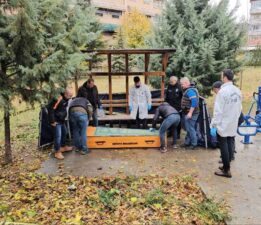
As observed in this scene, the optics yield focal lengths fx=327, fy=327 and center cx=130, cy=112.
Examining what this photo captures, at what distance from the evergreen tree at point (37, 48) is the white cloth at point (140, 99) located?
10.0 ft

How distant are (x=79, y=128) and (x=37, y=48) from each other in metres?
2.50

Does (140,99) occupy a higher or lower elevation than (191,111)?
higher

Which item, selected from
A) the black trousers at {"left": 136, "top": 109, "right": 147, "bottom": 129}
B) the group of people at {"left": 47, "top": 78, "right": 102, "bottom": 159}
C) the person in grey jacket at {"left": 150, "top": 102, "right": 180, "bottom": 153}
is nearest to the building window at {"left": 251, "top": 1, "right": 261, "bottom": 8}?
the black trousers at {"left": 136, "top": 109, "right": 147, "bottom": 129}

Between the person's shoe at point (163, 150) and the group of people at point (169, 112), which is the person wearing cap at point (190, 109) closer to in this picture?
the group of people at point (169, 112)

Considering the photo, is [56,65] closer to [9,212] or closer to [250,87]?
[9,212]

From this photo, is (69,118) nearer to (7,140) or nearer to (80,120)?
(80,120)

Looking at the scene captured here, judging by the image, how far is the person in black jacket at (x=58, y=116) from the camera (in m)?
7.04

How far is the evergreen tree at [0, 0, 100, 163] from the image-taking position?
5363 millimetres

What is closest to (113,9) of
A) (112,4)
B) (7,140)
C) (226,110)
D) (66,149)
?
(112,4)

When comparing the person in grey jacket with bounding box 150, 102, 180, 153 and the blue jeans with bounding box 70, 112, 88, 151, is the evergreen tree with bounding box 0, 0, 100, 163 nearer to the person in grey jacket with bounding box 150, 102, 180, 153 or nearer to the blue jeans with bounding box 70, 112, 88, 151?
the blue jeans with bounding box 70, 112, 88, 151

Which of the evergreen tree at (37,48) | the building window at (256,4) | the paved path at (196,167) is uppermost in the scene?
the building window at (256,4)

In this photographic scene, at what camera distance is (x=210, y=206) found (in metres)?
4.61

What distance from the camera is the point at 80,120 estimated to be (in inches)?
290

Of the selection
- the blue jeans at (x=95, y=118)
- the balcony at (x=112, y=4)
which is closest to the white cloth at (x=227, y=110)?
the blue jeans at (x=95, y=118)
